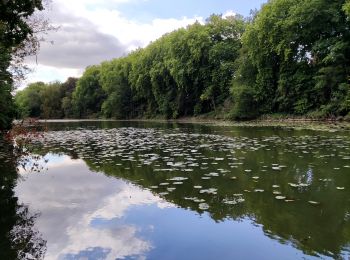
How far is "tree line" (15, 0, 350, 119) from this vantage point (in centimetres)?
3562

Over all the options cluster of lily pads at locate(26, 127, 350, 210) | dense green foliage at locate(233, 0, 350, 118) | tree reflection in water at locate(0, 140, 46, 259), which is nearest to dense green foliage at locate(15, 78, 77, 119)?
dense green foliage at locate(233, 0, 350, 118)

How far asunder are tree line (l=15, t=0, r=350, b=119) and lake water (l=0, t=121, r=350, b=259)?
17.9 m

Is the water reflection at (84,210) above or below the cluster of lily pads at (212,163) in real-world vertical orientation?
below

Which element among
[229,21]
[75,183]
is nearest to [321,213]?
[75,183]

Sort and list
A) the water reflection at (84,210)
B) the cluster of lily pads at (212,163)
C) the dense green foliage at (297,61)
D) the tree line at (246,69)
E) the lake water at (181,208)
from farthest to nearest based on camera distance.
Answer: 1. the tree line at (246,69)
2. the dense green foliage at (297,61)
3. the cluster of lily pads at (212,163)
4. the water reflection at (84,210)
5. the lake water at (181,208)

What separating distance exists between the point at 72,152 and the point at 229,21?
46.9 metres

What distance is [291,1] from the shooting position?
1558 inches

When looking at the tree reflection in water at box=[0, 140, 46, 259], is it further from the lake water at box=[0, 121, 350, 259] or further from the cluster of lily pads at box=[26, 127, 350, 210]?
the cluster of lily pads at box=[26, 127, 350, 210]

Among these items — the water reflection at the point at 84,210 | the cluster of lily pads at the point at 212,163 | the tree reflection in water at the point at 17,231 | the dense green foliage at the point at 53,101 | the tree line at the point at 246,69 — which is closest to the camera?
the tree reflection in water at the point at 17,231

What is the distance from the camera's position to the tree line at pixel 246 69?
35.6 meters

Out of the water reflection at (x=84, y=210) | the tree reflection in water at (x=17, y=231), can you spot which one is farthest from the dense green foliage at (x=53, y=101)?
the tree reflection in water at (x=17, y=231)

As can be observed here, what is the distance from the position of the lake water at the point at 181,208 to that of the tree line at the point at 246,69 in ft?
58.7

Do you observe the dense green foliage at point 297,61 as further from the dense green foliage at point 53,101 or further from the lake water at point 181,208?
the dense green foliage at point 53,101

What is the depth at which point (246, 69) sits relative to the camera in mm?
47688
